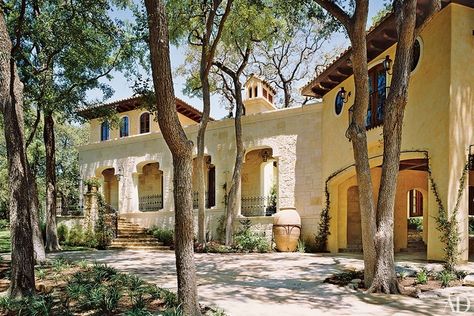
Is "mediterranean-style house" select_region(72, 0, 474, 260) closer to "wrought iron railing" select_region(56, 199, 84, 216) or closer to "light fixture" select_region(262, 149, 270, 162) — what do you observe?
"light fixture" select_region(262, 149, 270, 162)

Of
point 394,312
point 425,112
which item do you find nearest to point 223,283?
point 394,312

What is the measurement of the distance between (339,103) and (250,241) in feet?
18.6

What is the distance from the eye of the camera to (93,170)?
821 inches

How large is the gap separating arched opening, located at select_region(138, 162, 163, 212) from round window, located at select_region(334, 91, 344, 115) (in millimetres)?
10514

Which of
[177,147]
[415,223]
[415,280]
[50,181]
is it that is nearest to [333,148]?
[415,280]

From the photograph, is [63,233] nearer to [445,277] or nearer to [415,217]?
[445,277]

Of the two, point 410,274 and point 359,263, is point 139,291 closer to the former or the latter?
point 410,274

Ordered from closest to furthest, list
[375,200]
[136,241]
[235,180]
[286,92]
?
[375,200] → [235,180] → [136,241] → [286,92]

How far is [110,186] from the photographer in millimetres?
22391

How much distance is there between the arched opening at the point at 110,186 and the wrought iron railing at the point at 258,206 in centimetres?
825

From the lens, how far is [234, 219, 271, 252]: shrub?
1401 cm

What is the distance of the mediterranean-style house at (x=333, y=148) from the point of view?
9.52 metres

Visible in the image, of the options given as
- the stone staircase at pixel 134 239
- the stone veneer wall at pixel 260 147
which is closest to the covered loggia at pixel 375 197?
the stone veneer wall at pixel 260 147

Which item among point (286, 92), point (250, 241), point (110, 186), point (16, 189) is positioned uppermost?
point (286, 92)
